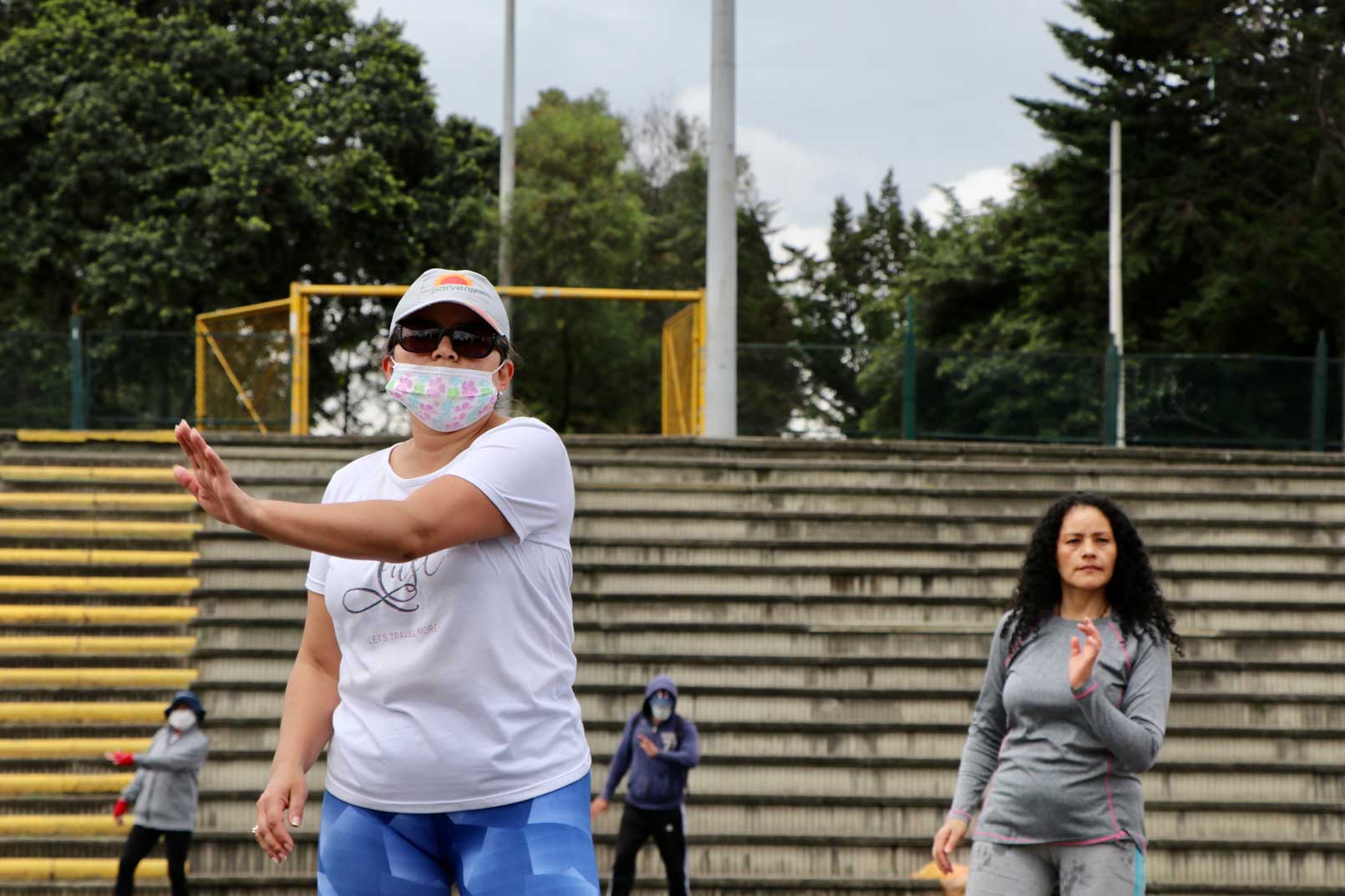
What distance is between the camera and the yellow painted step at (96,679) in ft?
35.7

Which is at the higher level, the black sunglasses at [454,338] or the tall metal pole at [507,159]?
the tall metal pole at [507,159]

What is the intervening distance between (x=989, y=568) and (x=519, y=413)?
894cm

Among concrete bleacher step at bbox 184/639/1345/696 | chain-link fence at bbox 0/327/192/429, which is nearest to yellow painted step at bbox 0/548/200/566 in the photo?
concrete bleacher step at bbox 184/639/1345/696

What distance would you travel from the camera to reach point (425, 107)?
30766 mm

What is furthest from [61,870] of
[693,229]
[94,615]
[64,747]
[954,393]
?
[693,229]

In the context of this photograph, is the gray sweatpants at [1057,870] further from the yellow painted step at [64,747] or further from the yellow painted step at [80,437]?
the yellow painted step at [80,437]

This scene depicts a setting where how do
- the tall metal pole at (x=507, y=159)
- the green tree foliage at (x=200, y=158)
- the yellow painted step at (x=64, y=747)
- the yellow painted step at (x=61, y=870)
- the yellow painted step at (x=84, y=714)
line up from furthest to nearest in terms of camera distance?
the green tree foliage at (x=200, y=158) → the tall metal pole at (x=507, y=159) → the yellow painted step at (x=84, y=714) → the yellow painted step at (x=64, y=747) → the yellow painted step at (x=61, y=870)

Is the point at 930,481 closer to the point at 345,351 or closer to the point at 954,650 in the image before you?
the point at 954,650

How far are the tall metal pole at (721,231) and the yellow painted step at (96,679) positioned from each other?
5917 millimetres

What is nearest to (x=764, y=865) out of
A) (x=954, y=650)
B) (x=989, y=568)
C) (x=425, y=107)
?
(x=954, y=650)

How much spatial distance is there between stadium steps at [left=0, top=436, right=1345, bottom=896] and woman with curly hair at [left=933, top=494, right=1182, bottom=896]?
5473 millimetres

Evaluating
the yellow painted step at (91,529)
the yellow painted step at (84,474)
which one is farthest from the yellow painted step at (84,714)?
the yellow painted step at (84,474)

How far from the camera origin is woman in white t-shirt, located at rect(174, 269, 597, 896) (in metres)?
2.79

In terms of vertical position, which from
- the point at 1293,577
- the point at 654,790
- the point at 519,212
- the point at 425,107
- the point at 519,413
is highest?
the point at 425,107
